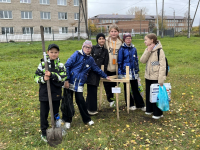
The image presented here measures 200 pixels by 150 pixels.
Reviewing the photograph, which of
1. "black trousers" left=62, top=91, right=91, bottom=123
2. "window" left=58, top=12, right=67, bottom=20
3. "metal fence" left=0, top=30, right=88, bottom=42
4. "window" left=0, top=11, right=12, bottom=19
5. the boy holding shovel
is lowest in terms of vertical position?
"black trousers" left=62, top=91, right=91, bottom=123

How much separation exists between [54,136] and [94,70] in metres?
1.65

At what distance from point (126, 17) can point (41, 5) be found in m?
51.4

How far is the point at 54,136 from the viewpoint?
3633 millimetres

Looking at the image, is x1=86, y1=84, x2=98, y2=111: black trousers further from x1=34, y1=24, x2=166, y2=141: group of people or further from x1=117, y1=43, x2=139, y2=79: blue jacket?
x1=117, y1=43, x2=139, y2=79: blue jacket

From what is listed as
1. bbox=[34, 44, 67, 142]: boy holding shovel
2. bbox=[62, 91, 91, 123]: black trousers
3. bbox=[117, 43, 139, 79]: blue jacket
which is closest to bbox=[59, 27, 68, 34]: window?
bbox=[117, 43, 139, 79]: blue jacket

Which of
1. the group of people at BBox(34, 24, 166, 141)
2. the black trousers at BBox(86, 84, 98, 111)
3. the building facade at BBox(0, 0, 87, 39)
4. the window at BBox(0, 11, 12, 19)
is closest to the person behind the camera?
the group of people at BBox(34, 24, 166, 141)

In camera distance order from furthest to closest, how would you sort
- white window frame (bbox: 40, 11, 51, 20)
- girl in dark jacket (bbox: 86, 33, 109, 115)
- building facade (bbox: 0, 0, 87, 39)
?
1. white window frame (bbox: 40, 11, 51, 20)
2. building facade (bbox: 0, 0, 87, 39)
3. girl in dark jacket (bbox: 86, 33, 109, 115)

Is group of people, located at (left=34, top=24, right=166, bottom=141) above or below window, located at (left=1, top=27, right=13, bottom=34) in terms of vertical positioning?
below

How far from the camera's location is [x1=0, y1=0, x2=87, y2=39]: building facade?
32.0 metres

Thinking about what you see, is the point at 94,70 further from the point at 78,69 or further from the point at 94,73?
the point at 78,69

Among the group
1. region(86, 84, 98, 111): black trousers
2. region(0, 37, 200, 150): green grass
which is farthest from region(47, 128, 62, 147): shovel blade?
region(86, 84, 98, 111): black trousers

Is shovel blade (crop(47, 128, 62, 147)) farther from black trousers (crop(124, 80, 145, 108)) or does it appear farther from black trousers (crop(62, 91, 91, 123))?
black trousers (crop(124, 80, 145, 108))

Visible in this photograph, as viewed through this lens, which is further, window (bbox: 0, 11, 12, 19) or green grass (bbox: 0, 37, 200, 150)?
window (bbox: 0, 11, 12, 19)

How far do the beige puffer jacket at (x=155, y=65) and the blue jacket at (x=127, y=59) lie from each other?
33cm
